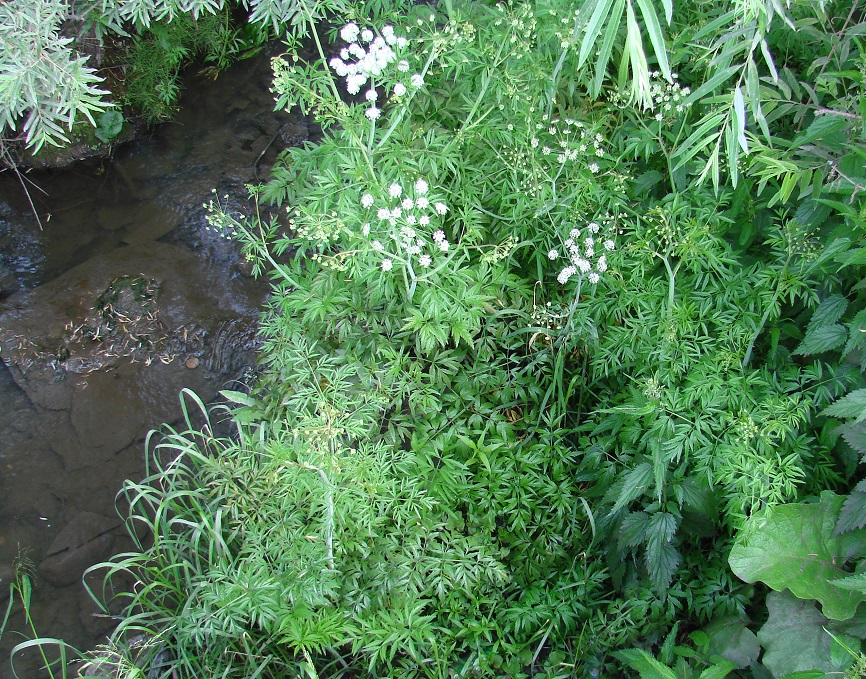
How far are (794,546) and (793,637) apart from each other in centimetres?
30

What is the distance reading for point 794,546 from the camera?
216 cm

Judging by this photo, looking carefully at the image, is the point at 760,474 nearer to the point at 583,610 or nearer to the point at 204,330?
the point at 583,610

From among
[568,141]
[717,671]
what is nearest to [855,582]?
[717,671]

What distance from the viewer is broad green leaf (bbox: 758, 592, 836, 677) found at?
6.72ft

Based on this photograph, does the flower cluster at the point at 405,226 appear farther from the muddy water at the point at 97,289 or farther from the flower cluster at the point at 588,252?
the muddy water at the point at 97,289

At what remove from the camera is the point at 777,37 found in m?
2.93

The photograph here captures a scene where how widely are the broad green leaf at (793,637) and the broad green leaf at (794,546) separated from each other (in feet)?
0.30

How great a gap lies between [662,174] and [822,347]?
1140 millimetres

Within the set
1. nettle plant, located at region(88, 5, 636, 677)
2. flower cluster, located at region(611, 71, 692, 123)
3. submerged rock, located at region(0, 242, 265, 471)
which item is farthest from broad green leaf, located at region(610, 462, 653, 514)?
submerged rock, located at region(0, 242, 265, 471)

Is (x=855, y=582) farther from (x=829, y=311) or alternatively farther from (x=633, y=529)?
(x=829, y=311)

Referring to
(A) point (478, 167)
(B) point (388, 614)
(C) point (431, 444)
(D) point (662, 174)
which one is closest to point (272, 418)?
(C) point (431, 444)

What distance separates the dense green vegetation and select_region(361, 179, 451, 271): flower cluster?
0.05ft

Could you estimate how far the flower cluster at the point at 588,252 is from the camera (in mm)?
2539

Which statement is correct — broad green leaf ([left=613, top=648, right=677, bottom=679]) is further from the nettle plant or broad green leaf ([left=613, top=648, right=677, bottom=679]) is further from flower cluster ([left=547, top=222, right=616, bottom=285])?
flower cluster ([left=547, top=222, right=616, bottom=285])
